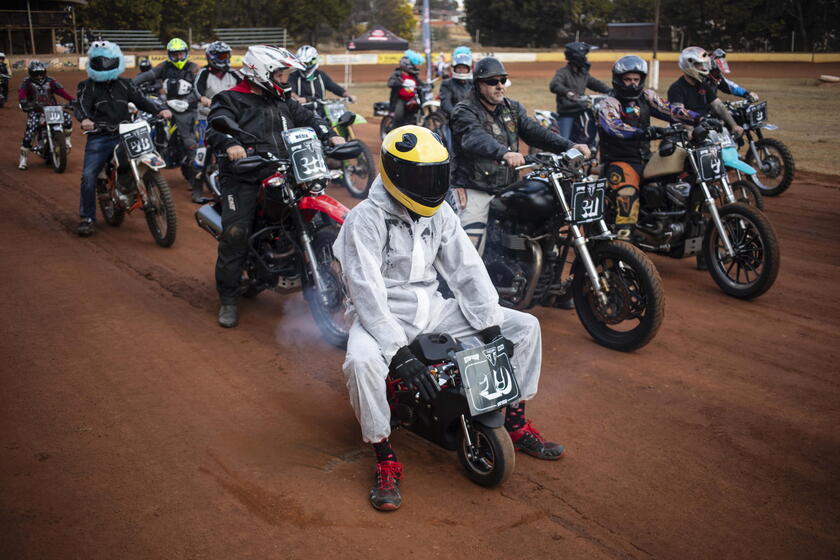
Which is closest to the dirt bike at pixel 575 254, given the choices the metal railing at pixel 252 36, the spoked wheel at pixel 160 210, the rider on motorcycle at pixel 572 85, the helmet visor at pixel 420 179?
the helmet visor at pixel 420 179

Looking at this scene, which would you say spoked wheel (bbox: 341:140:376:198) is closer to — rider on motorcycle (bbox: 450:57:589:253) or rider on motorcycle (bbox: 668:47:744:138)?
rider on motorcycle (bbox: 668:47:744:138)

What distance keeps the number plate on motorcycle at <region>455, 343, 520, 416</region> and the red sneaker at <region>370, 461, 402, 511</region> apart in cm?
55

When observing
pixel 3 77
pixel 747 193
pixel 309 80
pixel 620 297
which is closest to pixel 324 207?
pixel 620 297

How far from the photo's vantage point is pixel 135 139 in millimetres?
9031

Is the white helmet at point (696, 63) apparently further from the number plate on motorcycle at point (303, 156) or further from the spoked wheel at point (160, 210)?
the spoked wheel at point (160, 210)

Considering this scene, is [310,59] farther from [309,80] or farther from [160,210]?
[160,210]

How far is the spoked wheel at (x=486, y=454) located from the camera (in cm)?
426

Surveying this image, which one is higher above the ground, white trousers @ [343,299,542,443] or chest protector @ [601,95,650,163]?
chest protector @ [601,95,650,163]

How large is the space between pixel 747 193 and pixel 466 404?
22.2ft

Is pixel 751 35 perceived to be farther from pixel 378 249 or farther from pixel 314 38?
pixel 378 249

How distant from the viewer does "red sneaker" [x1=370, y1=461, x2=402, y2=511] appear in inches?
164

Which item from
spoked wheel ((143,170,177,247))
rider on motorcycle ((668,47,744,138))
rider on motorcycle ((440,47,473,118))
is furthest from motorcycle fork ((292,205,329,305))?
rider on motorcycle ((440,47,473,118))

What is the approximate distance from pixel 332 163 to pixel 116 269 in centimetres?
430

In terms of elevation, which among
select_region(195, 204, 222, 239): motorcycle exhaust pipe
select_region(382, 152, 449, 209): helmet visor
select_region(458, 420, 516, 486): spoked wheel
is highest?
select_region(382, 152, 449, 209): helmet visor
